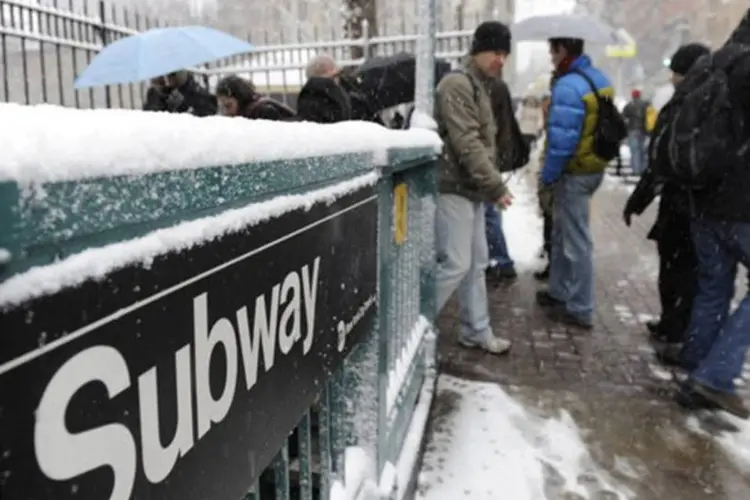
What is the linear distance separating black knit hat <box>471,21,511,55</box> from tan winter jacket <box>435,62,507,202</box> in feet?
0.58

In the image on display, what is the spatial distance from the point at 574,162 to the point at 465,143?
1257 mm

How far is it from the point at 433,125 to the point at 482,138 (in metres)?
0.54

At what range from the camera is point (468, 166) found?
176 inches

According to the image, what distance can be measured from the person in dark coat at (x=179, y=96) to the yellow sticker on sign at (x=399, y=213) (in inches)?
162

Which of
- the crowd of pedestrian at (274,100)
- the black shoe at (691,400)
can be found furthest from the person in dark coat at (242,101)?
the black shoe at (691,400)

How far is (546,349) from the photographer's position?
5.07m

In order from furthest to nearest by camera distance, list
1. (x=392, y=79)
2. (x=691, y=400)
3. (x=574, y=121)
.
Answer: (x=392, y=79) < (x=574, y=121) < (x=691, y=400)

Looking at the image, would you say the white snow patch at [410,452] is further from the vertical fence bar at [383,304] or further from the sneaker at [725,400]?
the sneaker at [725,400]

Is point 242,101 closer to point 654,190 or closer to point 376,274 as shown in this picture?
point 654,190

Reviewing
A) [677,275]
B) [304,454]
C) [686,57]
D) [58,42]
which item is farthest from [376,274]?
[58,42]

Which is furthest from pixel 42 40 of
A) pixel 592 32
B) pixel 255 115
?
pixel 592 32

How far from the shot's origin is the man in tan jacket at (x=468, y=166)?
4.46m

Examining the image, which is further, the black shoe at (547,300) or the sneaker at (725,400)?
the black shoe at (547,300)

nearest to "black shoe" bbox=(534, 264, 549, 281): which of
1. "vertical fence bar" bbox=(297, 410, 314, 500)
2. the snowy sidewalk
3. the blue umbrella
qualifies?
the snowy sidewalk
